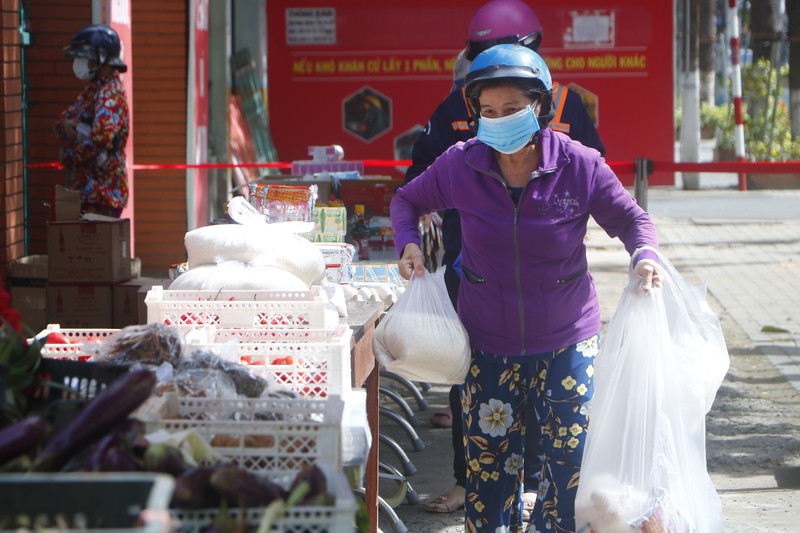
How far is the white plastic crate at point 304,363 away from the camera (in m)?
3.38

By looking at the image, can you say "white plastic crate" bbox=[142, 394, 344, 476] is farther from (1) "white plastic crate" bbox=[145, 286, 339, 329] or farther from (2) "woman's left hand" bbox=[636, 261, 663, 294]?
(2) "woman's left hand" bbox=[636, 261, 663, 294]

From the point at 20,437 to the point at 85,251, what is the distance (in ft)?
18.5

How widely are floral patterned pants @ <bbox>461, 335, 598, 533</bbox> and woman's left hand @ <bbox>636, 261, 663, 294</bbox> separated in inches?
14.1

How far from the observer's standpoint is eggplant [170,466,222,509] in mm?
2094

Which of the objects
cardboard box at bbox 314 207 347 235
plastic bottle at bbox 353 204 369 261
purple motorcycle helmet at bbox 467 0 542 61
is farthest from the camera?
plastic bottle at bbox 353 204 369 261

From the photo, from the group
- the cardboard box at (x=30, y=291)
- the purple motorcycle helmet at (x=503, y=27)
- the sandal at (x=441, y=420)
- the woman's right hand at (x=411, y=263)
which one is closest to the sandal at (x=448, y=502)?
the sandal at (x=441, y=420)

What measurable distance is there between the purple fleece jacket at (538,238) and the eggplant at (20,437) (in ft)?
6.97

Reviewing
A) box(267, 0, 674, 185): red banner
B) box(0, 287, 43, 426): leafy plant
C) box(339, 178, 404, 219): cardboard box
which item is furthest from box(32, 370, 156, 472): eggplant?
box(267, 0, 674, 185): red banner

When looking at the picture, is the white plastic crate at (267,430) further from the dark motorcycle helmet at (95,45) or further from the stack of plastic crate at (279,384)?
the dark motorcycle helmet at (95,45)

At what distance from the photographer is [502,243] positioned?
4.03m

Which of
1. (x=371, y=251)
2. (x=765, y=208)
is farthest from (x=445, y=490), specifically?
(x=765, y=208)

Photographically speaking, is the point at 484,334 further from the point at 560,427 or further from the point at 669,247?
the point at 669,247

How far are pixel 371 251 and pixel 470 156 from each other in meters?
2.80

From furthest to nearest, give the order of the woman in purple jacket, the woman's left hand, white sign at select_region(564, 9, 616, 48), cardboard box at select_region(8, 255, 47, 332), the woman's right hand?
white sign at select_region(564, 9, 616, 48) < cardboard box at select_region(8, 255, 47, 332) < the woman's right hand < the woman in purple jacket < the woman's left hand
